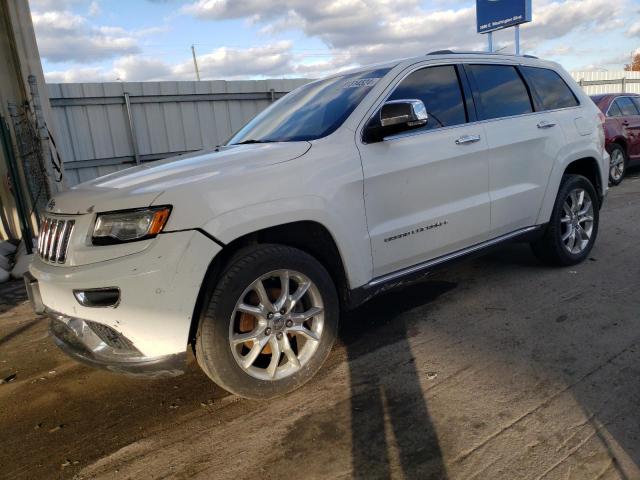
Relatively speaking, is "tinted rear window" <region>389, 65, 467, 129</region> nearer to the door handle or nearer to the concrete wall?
the door handle

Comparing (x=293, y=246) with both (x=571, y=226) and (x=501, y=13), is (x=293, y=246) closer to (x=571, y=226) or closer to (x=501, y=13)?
(x=571, y=226)

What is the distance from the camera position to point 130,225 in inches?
95.0

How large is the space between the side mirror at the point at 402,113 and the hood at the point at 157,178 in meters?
0.52

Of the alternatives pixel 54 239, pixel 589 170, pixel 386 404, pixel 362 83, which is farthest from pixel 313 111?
pixel 589 170

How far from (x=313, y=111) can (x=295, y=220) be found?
44.8 inches

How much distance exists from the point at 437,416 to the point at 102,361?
1.71 m

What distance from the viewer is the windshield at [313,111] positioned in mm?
3303

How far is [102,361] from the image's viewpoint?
2.49 metres

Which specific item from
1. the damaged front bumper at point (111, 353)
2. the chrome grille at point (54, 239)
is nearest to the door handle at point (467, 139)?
the damaged front bumper at point (111, 353)

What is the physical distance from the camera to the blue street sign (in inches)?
615

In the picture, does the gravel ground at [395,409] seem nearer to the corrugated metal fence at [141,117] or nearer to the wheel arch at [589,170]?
the wheel arch at [589,170]

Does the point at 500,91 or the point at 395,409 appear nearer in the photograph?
the point at 395,409

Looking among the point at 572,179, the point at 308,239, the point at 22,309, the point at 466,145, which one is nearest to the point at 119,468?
the point at 308,239

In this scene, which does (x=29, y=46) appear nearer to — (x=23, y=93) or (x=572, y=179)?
(x=23, y=93)
